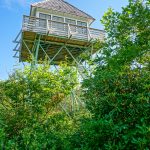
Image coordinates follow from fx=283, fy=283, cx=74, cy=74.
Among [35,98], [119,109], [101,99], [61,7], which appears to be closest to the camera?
[119,109]

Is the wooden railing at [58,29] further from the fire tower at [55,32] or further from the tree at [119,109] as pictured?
the tree at [119,109]

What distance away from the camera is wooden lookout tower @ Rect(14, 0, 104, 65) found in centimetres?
1983

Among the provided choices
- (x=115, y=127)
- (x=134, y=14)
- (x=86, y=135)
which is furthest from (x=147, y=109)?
(x=134, y=14)

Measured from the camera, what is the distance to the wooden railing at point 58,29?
64.6 feet

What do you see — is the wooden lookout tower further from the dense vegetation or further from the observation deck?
the dense vegetation

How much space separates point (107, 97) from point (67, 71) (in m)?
8.89

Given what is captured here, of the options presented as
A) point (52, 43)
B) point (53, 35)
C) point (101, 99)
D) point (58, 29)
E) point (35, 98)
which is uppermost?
point (58, 29)

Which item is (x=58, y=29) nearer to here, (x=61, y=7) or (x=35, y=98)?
(x=61, y=7)

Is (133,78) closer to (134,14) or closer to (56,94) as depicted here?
(134,14)

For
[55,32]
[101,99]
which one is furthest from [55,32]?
[101,99]

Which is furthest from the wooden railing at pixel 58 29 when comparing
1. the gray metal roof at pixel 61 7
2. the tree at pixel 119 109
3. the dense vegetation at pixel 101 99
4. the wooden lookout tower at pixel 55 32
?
the tree at pixel 119 109

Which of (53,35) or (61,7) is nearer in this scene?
(53,35)

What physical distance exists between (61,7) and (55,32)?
15.6 ft

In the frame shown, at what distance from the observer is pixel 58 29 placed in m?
20.3
